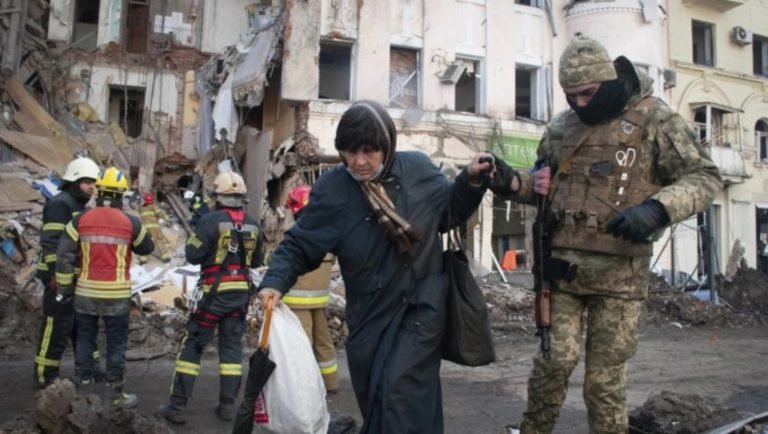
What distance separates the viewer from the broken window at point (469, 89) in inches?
786

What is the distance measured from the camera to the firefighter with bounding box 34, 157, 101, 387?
5953 millimetres

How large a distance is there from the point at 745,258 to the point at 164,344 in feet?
70.3

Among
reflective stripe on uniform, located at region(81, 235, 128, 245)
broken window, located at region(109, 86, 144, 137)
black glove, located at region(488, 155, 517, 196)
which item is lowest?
reflective stripe on uniform, located at region(81, 235, 128, 245)

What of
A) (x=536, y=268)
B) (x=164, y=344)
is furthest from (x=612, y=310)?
(x=164, y=344)

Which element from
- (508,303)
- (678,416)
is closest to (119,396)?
(678,416)

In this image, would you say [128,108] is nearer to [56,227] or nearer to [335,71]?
[335,71]

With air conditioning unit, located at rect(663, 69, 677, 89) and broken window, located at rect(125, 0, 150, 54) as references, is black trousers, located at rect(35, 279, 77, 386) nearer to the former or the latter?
broken window, located at rect(125, 0, 150, 54)

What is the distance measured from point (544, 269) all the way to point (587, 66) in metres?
1.10

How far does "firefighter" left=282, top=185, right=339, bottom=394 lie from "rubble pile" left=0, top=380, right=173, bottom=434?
6.37 ft

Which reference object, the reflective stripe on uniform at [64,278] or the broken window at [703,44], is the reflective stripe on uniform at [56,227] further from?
the broken window at [703,44]

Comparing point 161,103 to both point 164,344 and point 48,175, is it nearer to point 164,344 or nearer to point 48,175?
point 48,175

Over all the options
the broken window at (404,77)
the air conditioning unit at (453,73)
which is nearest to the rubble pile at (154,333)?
the broken window at (404,77)

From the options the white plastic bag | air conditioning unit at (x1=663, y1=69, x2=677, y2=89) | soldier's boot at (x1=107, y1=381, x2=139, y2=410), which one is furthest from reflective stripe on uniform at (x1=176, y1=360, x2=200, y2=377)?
air conditioning unit at (x1=663, y1=69, x2=677, y2=89)

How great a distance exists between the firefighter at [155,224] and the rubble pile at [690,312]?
10.4m
